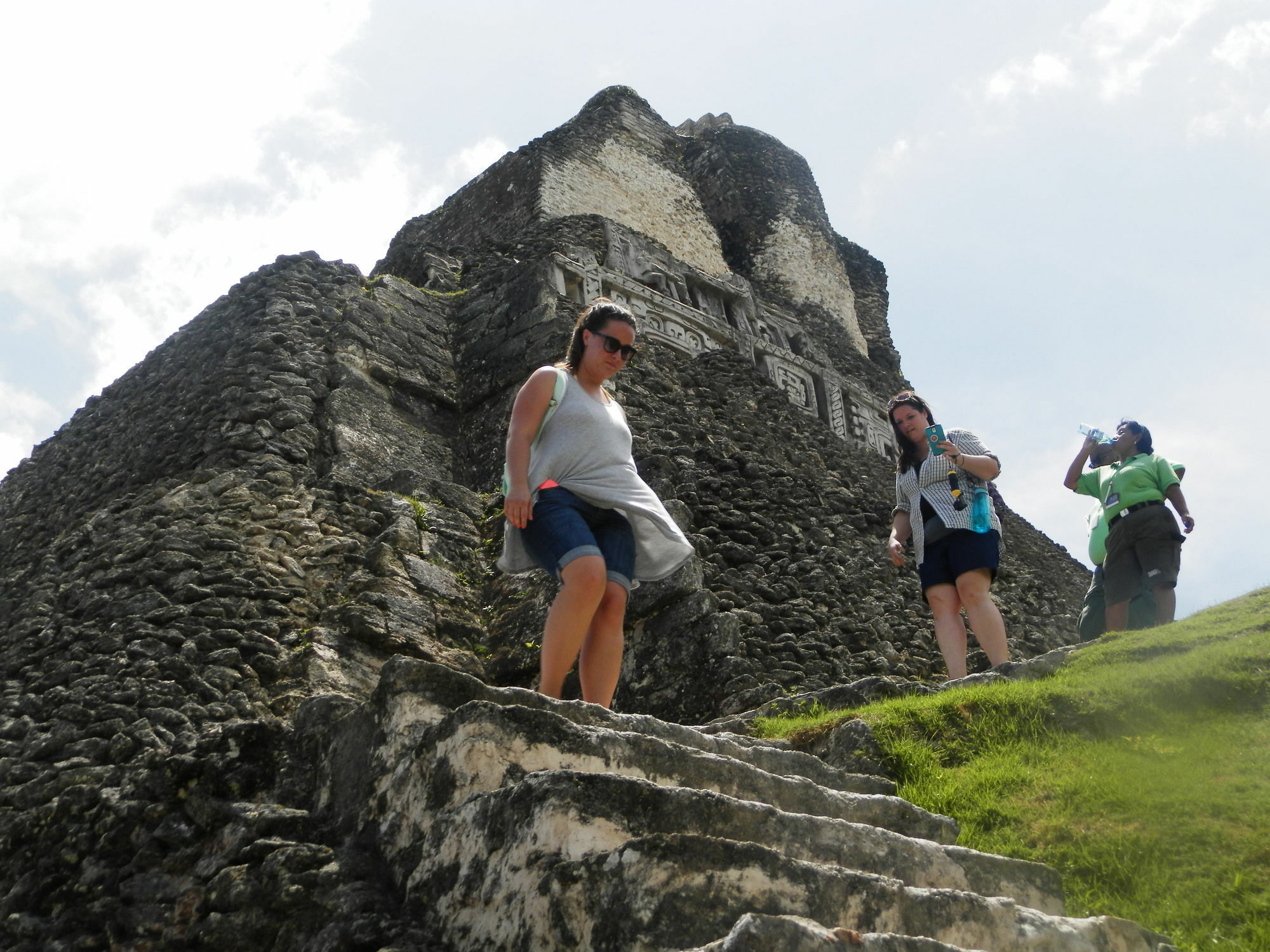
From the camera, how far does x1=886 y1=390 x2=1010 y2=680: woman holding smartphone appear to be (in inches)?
208

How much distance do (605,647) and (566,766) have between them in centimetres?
120

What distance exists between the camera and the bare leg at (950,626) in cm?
523

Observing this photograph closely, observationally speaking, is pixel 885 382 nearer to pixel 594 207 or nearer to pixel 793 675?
pixel 594 207

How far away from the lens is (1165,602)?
6.11 meters

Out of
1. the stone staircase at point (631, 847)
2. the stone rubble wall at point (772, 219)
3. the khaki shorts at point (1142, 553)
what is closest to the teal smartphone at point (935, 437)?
the khaki shorts at point (1142, 553)

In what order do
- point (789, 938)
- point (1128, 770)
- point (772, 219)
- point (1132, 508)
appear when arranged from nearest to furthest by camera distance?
point (789, 938) → point (1128, 770) → point (1132, 508) → point (772, 219)

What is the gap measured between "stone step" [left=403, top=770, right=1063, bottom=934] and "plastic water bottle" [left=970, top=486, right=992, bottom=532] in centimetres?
264

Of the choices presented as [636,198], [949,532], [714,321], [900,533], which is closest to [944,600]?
[949,532]

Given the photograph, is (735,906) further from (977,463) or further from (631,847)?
(977,463)

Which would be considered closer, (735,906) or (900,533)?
(735,906)

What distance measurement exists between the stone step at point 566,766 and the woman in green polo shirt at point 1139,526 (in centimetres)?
346

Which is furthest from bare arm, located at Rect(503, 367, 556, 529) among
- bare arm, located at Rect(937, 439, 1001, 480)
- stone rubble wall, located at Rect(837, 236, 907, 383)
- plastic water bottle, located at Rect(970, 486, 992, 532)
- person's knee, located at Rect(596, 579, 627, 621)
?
stone rubble wall, located at Rect(837, 236, 907, 383)

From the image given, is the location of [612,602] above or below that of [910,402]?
below

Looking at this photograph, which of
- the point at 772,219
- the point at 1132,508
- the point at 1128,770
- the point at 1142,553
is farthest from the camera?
the point at 772,219
